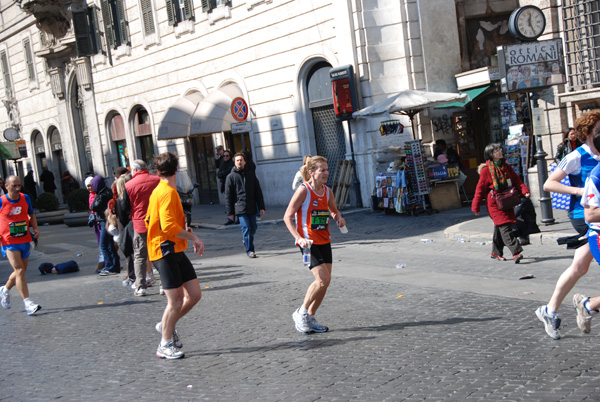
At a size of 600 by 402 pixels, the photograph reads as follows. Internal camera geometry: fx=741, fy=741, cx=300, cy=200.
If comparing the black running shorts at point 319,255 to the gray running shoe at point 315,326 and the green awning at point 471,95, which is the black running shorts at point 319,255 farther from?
the green awning at point 471,95

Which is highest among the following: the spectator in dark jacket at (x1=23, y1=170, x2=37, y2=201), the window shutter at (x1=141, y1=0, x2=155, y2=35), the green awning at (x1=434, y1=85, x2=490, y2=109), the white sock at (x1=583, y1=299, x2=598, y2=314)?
the window shutter at (x1=141, y1=0, x2=155, y2=35)

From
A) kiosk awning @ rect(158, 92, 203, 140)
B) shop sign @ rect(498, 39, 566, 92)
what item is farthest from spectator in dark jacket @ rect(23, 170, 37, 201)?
shop sign @ rect(498, 39, 566, 92)

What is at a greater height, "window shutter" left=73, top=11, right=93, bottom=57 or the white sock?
"window shutter" left=73, top=11, right=93, bottom=57

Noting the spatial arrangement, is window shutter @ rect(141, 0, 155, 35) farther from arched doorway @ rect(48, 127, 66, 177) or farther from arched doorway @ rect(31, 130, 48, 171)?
arched doorway @ rect(31, 130, 48, 171)

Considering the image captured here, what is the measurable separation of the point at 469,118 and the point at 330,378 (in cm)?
1426

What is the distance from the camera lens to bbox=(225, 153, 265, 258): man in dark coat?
42.6 ft

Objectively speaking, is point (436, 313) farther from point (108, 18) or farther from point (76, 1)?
point (76, 1)

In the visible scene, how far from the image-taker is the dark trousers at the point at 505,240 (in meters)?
9.94

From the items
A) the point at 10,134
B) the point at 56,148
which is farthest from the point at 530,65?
the point at 56,148

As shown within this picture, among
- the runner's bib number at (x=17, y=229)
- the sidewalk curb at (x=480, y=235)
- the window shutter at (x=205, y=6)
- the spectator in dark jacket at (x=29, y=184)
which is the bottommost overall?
the sidewalk curb at (x=480, y=235)

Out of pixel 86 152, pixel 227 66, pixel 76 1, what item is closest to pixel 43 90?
pixel 86 152

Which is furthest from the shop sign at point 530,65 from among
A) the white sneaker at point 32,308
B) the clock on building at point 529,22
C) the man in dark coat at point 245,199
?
the white sneaker at point 32,308

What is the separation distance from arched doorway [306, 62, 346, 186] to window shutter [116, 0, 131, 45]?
10980mm

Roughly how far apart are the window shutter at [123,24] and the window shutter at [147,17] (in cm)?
150
